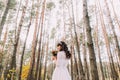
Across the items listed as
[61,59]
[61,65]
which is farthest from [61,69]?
[61,59]

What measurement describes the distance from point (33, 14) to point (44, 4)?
7.16ft

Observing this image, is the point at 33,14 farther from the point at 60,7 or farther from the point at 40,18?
the point at 60,7

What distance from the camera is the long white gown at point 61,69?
355 cm

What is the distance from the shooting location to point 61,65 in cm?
366

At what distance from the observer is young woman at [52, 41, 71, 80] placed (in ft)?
11.7

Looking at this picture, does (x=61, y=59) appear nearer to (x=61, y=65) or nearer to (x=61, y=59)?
(x=61, y=59)

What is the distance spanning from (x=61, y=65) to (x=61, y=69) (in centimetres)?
8

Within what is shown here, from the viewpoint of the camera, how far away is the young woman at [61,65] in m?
3.56

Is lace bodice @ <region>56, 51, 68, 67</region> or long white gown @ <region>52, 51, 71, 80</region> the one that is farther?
lace bodice @ <region>56, 51, 68, 67</region>

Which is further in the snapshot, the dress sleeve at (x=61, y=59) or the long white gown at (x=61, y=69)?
the dress sleeve at (x=61, y=59)

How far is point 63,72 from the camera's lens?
3.58 meters

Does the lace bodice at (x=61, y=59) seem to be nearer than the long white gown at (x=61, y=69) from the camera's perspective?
No

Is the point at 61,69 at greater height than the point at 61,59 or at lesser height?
lesser

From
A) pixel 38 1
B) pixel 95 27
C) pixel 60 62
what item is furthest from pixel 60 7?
pixel 60 62
